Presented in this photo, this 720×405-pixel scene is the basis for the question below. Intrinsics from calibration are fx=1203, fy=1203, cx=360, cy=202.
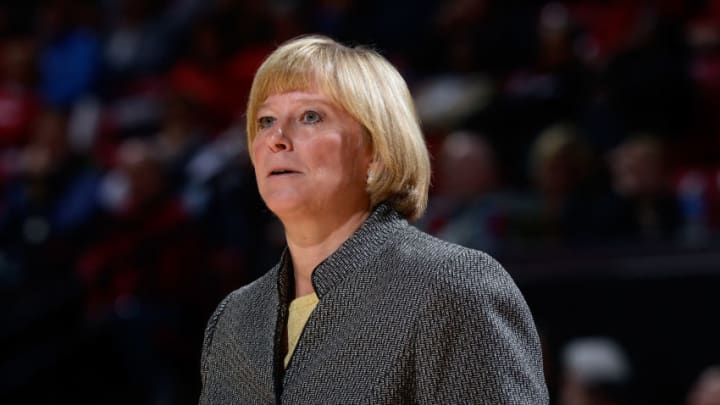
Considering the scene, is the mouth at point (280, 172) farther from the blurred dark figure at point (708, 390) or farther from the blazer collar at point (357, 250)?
the blurred dark figure at point (708, 390)

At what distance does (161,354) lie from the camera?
14.4 feet

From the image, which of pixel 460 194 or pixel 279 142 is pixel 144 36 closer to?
pixel 460 194

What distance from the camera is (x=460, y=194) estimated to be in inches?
184

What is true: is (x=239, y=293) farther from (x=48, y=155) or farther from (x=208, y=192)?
(x=48, y=155)

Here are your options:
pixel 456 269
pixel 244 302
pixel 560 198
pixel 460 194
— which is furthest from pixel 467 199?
pixel 456 269

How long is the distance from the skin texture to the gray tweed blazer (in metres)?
0.05

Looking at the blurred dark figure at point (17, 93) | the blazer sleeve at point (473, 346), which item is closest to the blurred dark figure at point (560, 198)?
the blazer sleeve at point (473, 346)

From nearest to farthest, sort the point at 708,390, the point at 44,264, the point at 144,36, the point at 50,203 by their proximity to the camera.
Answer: the point at 708,390 < the point at 44,264 < the point at 50,203 < the point at 144,36

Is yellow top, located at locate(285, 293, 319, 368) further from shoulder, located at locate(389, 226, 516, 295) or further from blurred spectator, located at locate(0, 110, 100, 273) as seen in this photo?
blurred spectator, located at locate(0, 110, 100, 273)

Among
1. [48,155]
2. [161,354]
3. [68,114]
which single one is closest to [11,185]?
[48,155]

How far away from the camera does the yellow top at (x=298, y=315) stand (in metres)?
1.88

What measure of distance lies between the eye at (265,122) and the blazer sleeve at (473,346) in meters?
0.42

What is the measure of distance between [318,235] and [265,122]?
0.21m

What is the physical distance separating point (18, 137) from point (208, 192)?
247 cm
